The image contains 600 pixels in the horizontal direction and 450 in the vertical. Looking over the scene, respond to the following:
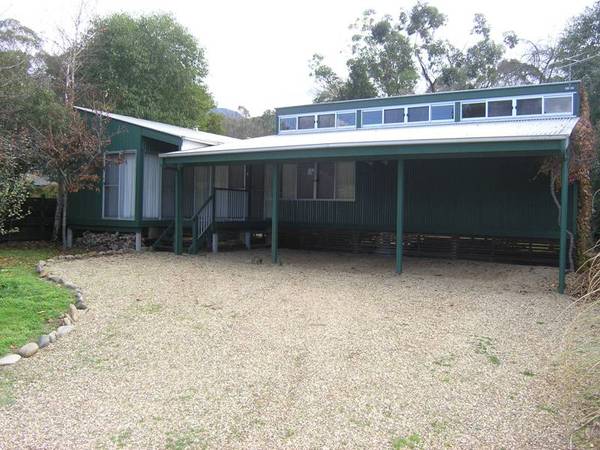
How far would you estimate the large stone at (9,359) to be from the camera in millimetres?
4383

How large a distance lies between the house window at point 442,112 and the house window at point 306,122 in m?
3.91

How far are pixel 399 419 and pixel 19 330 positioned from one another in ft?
13.4

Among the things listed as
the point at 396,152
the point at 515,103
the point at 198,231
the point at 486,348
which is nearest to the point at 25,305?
the point at 486,348

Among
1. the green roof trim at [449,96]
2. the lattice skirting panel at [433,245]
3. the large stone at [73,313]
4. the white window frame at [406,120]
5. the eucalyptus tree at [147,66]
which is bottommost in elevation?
the large stone at [73,313]

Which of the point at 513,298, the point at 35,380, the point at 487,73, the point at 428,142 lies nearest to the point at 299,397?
the point at 35,380

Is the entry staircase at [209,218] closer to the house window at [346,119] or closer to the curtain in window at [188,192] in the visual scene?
the curtain in window at [188,192]

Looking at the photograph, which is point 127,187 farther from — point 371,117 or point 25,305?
point 371,117

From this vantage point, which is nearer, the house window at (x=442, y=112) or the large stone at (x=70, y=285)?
the large stone at (x=70, y=285)

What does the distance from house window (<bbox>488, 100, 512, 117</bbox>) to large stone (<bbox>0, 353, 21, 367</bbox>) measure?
12.4m

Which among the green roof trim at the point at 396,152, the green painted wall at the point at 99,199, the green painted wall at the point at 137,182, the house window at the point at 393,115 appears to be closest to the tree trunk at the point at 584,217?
the green roof trim at the point at 396,152

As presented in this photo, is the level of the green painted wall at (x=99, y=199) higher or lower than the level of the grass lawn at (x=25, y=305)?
higher

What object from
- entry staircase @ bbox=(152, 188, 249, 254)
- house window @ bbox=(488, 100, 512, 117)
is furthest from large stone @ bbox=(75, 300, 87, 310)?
house window @ bbox=(488, 100, 512, 117)

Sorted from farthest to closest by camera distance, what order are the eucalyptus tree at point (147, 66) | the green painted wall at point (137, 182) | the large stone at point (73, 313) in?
the eucalyptus tree at point (147, 66)
the green painted wall at point (137, 182)
the large stone at point (73, 313)

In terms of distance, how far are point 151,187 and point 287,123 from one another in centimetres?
595
